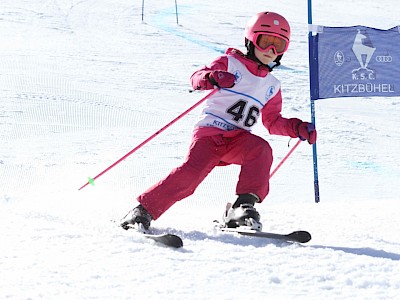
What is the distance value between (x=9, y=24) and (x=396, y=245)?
16082 millimetres

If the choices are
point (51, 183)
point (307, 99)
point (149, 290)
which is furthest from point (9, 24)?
point (149, 290)

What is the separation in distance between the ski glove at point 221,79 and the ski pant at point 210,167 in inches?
13.3

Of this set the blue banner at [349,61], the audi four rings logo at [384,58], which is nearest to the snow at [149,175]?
the blue banner at [349,61]

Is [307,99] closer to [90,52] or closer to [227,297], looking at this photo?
[90,52]

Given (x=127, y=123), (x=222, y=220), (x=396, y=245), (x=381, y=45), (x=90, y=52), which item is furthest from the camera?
(x=90, y=52)

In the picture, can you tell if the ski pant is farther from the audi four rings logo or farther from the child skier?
the audi four rings logo

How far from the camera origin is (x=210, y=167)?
361 cm

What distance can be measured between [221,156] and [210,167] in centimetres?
11

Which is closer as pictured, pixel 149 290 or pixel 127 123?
pixel 149 290

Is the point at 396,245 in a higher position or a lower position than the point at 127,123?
lower

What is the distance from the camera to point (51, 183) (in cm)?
580

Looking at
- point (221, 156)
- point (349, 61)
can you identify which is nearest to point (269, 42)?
point (221, 156)

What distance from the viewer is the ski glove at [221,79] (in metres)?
3.43

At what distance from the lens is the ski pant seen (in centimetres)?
344
